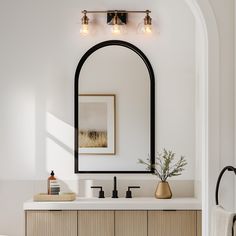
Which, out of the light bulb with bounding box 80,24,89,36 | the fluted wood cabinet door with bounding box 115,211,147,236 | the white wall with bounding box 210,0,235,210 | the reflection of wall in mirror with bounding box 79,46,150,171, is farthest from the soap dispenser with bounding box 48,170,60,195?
the white wall with bounding box 210,0,235,210

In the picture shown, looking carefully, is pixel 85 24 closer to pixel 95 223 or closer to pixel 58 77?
pixel 58 77

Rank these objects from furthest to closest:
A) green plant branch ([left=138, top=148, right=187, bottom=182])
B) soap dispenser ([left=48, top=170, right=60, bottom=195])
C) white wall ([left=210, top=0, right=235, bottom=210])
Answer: green plant branch ([left=138, top=148, right=187, bottom=182])
soap dispenser ([left=48, top=170, right=60, bottom=195])
white wall ([left=210, top=0, right=235, bottom=210])

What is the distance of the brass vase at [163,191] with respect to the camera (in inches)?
186

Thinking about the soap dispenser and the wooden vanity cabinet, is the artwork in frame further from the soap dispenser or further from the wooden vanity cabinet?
the wooden vanity cabinet

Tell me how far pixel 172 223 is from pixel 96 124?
3.62 feet

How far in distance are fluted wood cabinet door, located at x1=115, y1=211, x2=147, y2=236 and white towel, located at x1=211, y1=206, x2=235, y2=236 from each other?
1519 millimetres

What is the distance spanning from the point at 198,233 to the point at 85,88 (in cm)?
157

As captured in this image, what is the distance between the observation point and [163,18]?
196 inches

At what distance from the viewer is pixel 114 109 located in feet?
16.3

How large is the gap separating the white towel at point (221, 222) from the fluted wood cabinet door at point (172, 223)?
148 centimetres

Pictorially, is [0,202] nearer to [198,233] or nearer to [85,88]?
[85,88]

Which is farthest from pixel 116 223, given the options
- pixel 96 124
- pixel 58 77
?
pixel 58 77

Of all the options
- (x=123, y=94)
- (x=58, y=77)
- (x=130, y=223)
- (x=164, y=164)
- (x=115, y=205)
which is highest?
(x=58, y=77)

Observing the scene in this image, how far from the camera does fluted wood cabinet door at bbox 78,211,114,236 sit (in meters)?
4.49
